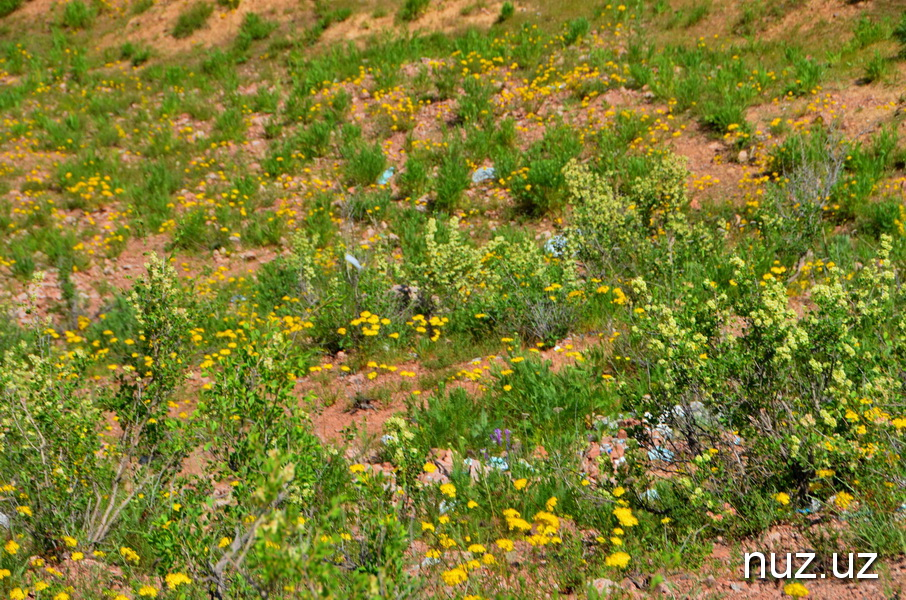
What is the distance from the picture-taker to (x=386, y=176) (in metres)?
9.54

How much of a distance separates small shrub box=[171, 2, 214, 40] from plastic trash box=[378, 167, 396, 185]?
24.1ft

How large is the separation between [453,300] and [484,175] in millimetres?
Answer: 3050

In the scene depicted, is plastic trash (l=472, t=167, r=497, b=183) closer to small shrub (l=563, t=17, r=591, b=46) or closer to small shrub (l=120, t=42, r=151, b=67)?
→ small shrub (l=563, t=17, r=591, b=46)

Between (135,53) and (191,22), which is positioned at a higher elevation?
(191,22)

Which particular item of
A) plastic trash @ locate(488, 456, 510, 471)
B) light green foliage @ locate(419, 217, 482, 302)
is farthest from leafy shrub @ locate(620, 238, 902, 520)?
light green foliage @ locate(419, 217, 482, 302)

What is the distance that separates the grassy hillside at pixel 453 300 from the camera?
3.35m

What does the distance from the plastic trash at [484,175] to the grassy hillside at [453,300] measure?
0.04m

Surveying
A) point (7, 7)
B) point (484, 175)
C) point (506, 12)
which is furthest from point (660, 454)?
point (7, 7)

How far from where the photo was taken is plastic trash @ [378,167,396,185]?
9.46 meters

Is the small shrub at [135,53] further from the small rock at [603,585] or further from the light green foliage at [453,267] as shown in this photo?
the small rock at [603,585]

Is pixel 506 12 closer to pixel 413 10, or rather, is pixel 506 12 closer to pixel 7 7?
pixel 413 10

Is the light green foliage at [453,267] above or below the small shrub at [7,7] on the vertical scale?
below

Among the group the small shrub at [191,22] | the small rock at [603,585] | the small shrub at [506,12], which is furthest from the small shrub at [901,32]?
the small shrub at [191,22]

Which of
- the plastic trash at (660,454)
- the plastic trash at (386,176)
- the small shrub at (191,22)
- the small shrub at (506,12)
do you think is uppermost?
the small shrub at (191,22)
